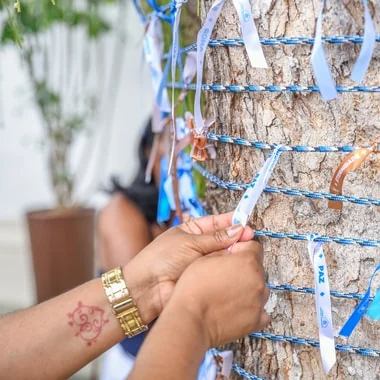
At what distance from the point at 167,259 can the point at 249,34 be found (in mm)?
313

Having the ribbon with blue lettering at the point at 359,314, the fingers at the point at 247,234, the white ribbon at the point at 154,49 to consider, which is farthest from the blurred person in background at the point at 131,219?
the ribbon with blue lettering at the point at 359,314

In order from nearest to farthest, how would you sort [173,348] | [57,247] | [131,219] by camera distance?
[173,348] < [131,219] < [57,247]

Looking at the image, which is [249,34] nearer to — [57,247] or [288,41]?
[288,41]

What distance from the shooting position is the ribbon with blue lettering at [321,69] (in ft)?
2.68

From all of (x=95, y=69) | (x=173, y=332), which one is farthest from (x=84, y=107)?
(x=173, y=332)

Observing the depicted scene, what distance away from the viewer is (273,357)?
1000mm

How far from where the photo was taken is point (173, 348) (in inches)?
31.4

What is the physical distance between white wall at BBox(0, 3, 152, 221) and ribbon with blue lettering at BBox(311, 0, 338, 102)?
3.38 meters

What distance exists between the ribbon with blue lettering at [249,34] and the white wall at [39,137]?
3291 millimetres

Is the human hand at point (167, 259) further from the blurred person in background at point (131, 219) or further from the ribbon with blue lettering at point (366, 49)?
the blurred person in background at point (131, 219)

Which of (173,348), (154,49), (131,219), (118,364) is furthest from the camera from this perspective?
(131,219)

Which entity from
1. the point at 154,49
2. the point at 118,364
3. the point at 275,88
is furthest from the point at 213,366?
the point at 118,364

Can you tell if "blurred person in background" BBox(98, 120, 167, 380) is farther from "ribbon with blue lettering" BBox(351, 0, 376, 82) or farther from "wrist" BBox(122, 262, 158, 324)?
"ribbon with blue lettering" BBox(351, 0, 376, 82)

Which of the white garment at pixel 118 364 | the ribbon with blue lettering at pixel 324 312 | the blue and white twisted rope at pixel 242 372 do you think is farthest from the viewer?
the white garment at pixel 118 364
